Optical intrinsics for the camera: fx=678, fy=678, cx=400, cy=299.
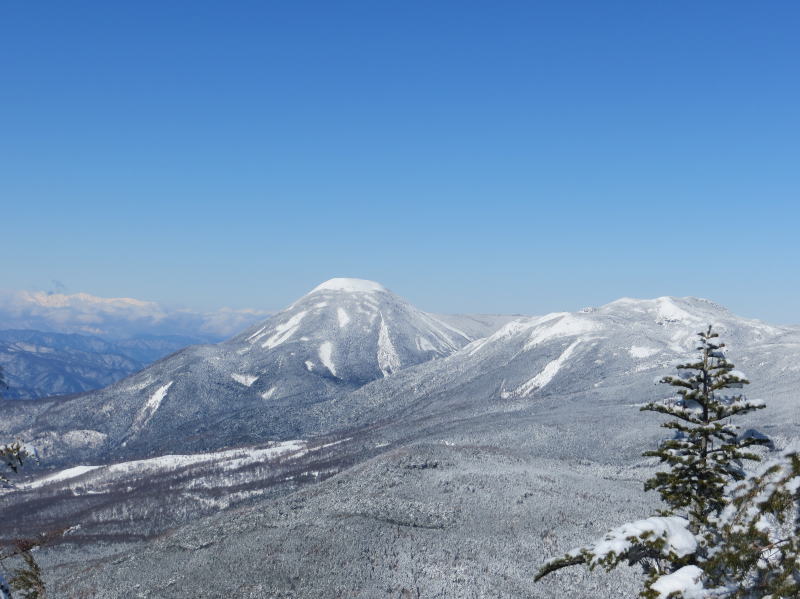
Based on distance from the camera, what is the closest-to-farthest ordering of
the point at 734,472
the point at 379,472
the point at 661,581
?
1. the point at 661,581
2. the point at 734,472
3. the point at 379,472

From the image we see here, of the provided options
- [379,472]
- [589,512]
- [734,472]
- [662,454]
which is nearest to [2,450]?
[662,454]

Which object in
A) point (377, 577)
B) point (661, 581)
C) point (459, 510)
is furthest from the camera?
point (459, 510)

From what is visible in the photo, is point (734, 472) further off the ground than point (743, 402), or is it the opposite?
point (743, 402)

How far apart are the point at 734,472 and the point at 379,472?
404 ft

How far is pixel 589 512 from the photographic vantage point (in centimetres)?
11381

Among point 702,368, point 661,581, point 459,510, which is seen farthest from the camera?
point 459,510

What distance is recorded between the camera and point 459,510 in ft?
371

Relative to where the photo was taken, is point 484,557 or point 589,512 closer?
point 484,557

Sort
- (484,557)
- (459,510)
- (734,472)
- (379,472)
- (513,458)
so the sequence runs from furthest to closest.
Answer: (513,458)
(379,472)
(459,510)
(484,557)
(734,472)

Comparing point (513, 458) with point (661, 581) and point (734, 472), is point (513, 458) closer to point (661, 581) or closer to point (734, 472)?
point (734, 472)

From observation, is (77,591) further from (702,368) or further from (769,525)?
(769,525)

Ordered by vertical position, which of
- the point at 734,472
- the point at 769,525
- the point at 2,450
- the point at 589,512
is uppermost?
the point at 2,450

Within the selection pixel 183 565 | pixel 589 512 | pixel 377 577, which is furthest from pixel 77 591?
pixel 589 512

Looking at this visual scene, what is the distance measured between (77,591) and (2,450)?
94.7 m
